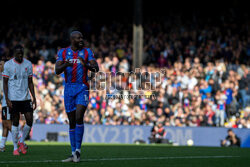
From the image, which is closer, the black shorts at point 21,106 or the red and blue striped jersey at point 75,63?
the red and blue striped jersey at point 75,63

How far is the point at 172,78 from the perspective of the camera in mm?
24797

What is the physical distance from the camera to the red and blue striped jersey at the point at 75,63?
406 inches

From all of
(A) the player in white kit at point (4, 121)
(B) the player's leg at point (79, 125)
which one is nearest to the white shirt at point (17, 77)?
(A) the player in white kit at point (4, 121)

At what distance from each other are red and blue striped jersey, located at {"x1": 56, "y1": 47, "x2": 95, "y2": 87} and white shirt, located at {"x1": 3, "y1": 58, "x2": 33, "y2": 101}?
2.03 meters

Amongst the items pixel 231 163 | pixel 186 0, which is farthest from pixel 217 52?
pixel 231 163

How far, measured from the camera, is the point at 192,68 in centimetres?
2458

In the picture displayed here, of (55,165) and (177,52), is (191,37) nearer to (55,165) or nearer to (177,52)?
(177,52)

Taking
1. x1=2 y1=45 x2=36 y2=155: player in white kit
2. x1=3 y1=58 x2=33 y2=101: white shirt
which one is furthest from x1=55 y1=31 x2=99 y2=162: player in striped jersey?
x1=3 y1=58 x2=33 y2=101: white shirt

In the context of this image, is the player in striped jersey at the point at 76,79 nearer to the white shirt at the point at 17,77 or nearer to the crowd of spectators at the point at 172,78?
the white shirt at the point at 17,77

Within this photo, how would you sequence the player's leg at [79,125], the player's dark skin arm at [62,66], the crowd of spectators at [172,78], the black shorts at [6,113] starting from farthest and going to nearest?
the crowd of spectators at [172,78] < the black shorts at [6,113] < the player's leg at [79,125] < the player's dark skin arm at [62,66]

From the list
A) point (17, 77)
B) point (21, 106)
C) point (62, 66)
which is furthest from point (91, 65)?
point (21, 106)

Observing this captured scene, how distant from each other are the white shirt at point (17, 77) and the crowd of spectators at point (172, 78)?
38.7ft

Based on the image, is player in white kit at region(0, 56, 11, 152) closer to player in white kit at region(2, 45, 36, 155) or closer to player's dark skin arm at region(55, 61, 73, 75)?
player in white kit at region(2, 45, 36, 155)

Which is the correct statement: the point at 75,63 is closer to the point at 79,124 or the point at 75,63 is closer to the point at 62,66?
the point at 62,66
